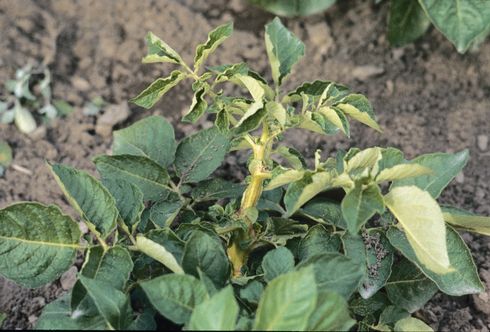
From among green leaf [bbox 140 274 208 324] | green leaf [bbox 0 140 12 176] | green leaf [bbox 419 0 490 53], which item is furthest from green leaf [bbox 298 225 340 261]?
green leaf [bbox 0 140 12 176]

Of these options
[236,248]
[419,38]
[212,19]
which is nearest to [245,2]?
[212,19]

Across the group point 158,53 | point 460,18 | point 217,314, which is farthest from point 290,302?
point 460,18

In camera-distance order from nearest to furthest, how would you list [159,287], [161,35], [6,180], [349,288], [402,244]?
1. [159,287]
2. [349,288]
3. [402,244]
4. [6,180]
5. [161,35]

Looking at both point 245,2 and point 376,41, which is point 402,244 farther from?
point 245,2

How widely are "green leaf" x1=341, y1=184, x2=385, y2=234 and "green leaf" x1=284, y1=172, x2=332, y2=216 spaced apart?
0.16 ft

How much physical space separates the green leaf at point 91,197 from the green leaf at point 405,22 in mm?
1265

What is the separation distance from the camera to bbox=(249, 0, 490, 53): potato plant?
197 cm

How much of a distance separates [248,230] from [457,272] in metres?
0.38

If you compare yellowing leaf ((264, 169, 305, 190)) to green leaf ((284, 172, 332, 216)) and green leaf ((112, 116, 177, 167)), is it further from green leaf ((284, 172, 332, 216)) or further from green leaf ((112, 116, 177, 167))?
green leaf ((112, 116, 177, 167))

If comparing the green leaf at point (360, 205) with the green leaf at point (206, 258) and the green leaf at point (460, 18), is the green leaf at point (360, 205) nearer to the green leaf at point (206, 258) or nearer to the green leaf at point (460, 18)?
the green leaf at point (206, 258)

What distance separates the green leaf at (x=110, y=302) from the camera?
1122 mm

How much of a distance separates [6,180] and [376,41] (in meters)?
1.17

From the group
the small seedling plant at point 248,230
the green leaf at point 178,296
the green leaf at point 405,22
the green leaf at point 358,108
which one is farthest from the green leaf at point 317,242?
the green leaf at point 405,22

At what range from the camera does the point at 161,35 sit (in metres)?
2.36
